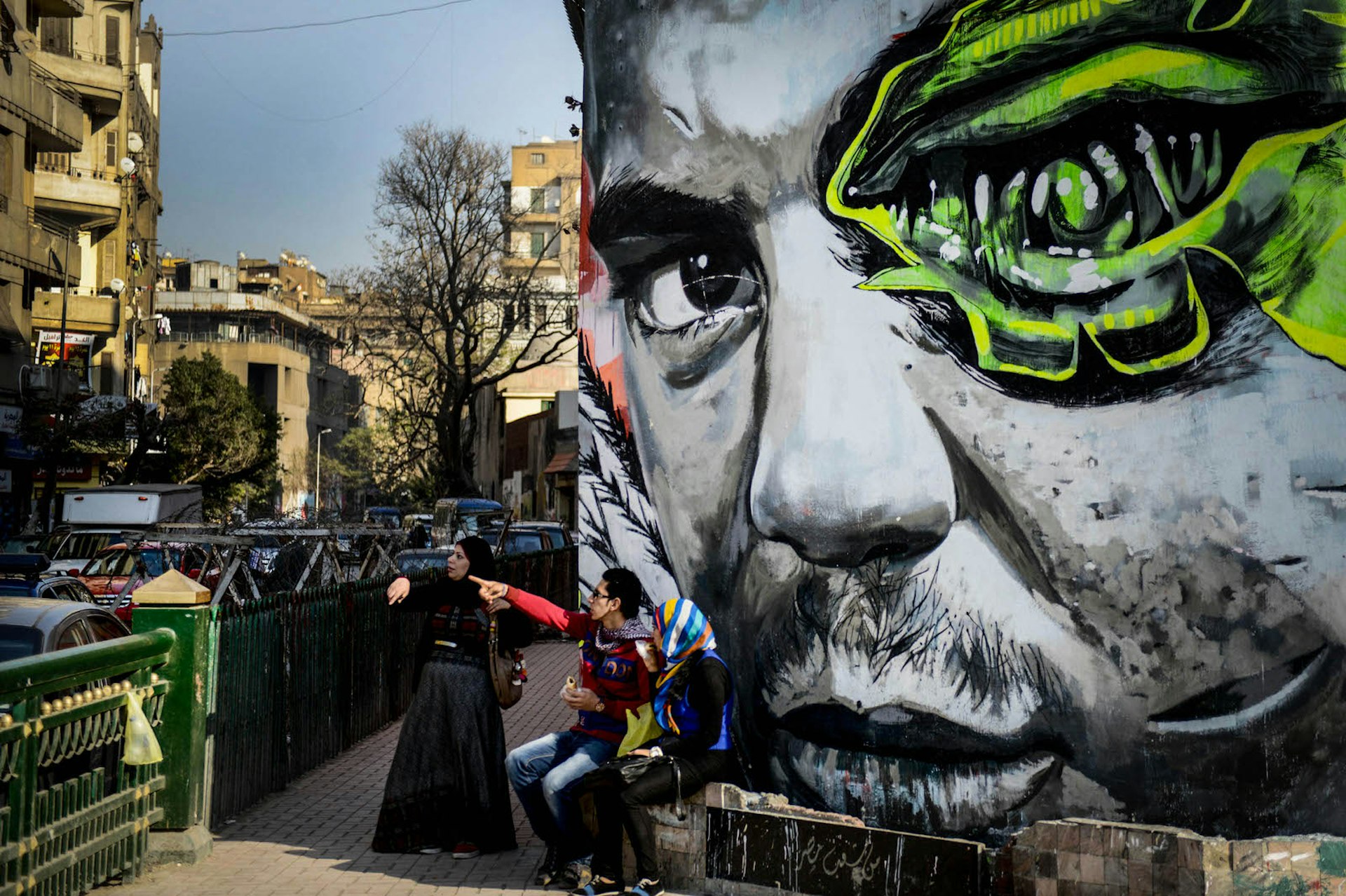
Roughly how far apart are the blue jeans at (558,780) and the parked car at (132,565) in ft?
40.9

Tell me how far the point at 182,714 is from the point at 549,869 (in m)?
2.10

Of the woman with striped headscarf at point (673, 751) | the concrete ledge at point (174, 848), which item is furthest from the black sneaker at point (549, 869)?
the concrete ledge at point (174, 848)

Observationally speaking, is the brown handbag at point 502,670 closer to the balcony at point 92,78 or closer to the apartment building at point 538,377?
the apartment building at point 538,377

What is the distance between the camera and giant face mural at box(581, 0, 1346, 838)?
21.3ft

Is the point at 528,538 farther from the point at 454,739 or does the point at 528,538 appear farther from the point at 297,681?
the point at 454,739

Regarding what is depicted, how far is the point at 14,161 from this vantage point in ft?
129

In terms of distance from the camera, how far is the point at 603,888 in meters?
6.81

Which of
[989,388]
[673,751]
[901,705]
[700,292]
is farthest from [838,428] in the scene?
[673,751]

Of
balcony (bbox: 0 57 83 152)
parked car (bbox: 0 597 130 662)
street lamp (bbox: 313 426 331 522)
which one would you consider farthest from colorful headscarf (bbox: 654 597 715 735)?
street lamp (bbox: 313 426 331 522)

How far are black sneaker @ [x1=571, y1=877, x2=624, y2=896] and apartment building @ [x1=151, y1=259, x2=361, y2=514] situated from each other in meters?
97.0

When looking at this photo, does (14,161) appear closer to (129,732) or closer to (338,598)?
(338,598)

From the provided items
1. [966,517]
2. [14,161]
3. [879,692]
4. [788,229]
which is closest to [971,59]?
[788,229]

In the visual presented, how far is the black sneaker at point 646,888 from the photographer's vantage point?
262 inches

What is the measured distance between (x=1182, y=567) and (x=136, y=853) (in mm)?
5195
